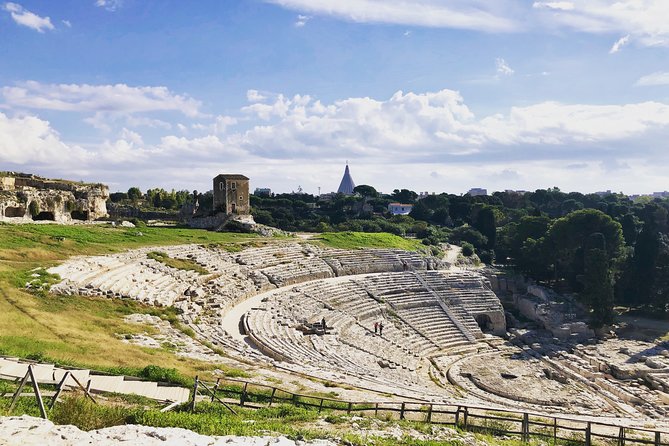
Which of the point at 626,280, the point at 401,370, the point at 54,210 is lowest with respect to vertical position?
the point at 401,370

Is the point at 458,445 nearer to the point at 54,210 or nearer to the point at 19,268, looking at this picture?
the point at 19,268

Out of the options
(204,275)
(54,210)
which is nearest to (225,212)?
(54,210)

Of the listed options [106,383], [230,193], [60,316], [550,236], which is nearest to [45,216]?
[230,193]

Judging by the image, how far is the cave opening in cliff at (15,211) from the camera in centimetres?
3397

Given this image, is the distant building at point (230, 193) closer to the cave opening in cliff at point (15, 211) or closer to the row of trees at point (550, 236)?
the row of trees at point (550, 236)

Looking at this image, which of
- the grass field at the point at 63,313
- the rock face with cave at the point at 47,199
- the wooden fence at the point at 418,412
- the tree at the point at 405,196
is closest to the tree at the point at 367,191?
the tree at the point at 405,196

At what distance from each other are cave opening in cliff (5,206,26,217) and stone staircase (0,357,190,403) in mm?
26615

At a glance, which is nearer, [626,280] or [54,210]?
[54,210]

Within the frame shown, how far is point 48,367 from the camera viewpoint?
1166cm

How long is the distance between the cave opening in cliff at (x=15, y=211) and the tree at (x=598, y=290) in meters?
42.4

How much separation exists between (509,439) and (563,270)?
42.8 m

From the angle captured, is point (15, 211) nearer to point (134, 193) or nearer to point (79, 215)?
point (79, 215)

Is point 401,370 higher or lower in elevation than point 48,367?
lower

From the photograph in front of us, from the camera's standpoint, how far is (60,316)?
57.8 feet
